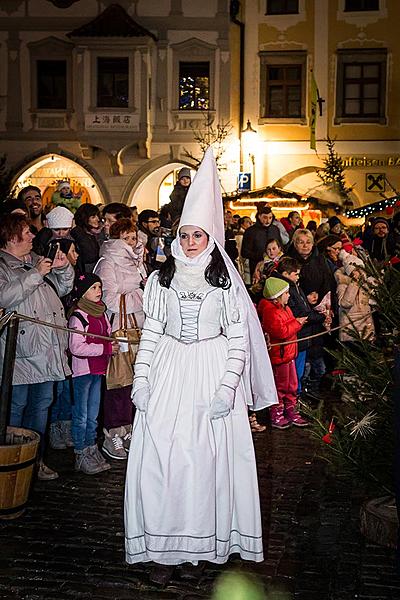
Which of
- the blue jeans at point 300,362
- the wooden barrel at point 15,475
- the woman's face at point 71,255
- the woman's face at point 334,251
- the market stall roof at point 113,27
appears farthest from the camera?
the market stall roof at point 113,27

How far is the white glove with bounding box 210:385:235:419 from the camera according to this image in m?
5.33

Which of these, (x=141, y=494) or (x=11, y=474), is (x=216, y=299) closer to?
(x=141, y=494)

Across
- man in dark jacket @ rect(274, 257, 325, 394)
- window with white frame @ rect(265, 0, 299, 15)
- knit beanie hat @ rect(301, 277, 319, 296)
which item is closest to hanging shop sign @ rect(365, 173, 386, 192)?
window with white frame @ rect(265, 0, 299, 15)

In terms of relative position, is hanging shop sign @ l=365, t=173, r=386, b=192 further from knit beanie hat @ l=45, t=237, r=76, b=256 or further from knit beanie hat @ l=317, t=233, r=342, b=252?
knit beanie hat @ l=45, t=237, r=76, b=256

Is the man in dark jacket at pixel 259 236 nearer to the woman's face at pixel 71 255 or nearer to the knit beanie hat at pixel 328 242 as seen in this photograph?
the knit beanie hat at pixel 328 242

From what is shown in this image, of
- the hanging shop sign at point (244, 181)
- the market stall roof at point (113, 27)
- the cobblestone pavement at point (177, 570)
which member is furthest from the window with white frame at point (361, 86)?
the cobblestone pavement at point (177, 570)

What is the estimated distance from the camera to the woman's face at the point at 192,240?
5.62 m

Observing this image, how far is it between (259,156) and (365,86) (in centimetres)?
394

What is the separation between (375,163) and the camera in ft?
91.0

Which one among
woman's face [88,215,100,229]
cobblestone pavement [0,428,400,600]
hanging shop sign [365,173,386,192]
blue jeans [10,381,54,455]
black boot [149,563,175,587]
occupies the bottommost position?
cobblestone pavement [0,428,400,600]

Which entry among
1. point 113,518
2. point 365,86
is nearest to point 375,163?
point 365,86

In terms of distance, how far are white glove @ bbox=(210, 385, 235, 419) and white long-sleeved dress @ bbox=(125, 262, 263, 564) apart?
0.06m

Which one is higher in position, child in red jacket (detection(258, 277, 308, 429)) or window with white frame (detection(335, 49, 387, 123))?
window with white frame (detection(335, 49, 387, 123))

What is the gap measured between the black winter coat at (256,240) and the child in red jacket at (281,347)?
4889mm
